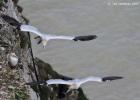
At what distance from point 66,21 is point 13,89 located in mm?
19239

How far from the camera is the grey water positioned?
25.1 m

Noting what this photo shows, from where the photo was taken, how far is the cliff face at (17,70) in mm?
10195

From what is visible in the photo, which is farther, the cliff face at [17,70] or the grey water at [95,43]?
the grey water at [95,43]

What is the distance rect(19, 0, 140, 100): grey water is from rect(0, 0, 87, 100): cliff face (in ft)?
35.8

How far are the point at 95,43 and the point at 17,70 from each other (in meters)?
17.1

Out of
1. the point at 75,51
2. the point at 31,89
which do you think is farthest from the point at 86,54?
the point at 31,89

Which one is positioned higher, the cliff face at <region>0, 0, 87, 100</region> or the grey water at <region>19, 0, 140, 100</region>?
the cliff face at <region>0, 0, 87, 100</region>

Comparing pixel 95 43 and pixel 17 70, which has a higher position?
pixel 17 70

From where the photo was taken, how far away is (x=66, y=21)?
1151 inches

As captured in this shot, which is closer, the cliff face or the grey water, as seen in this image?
the cliff face

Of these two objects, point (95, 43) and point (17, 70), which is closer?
point (17, 70)

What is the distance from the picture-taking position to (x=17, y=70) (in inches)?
423

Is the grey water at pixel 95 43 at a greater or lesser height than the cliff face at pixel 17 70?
lesser

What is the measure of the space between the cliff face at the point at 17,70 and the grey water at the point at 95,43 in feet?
35.8
